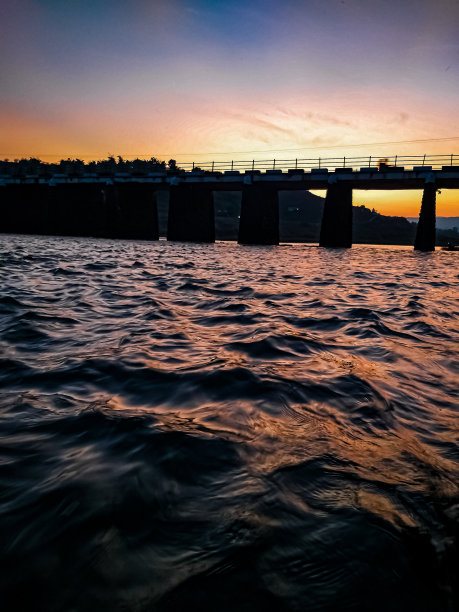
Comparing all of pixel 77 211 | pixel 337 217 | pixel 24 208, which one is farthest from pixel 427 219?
pixel 24 208

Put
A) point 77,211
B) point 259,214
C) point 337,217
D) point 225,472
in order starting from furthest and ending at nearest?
point 77,211
point 259,214
point 337,217
point 225,472

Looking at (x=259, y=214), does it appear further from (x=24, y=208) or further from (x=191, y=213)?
(x=24, y=208)

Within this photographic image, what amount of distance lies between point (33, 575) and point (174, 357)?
9.36 feet

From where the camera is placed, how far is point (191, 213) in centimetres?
3984

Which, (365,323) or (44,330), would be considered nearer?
(44,330)

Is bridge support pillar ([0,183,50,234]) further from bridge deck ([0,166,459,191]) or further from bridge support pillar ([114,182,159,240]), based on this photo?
bridge support pillar ([114,182,159,240])

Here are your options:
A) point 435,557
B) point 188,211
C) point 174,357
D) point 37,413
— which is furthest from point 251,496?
point 188,211

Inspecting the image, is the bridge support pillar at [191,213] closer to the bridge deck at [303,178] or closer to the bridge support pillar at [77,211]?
the bridge deck at [303,178]

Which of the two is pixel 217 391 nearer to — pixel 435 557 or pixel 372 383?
pixel 372 383

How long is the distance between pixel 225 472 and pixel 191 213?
130 ft

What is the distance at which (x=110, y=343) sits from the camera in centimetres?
464

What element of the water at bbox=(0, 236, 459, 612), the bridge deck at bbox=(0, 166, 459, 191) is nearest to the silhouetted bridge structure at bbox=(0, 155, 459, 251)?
the bridge deck at bbox=(0, 166, 459, 191)

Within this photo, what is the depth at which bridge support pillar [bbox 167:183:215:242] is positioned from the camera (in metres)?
38.9

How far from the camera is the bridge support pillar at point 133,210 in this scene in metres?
40.9
